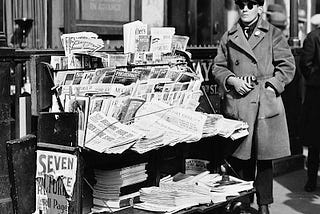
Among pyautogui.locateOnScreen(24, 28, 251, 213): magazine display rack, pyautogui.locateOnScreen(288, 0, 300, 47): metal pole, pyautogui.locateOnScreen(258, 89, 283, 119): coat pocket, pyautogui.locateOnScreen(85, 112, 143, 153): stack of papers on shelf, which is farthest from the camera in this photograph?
pyautogui.locateOnScreen(288, 0, 300, 47): metal pole

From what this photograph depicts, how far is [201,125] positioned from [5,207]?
164cm

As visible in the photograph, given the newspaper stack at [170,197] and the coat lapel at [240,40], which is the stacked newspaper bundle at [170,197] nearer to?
the newspaper stack at [170,197]

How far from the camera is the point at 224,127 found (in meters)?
5.15

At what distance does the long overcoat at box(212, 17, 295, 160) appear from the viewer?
538 centimetres

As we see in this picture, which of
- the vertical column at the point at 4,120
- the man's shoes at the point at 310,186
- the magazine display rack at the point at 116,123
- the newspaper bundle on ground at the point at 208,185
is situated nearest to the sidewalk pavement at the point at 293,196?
the man's shoes at the point at 310,186

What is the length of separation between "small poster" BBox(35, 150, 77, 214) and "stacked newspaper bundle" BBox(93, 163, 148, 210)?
409 mm

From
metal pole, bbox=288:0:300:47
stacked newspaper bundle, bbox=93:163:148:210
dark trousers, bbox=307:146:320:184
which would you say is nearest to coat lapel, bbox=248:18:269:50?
stacked newspaper bundle, bbox=93:163:148:210

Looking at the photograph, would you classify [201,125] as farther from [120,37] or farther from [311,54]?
[311,54]

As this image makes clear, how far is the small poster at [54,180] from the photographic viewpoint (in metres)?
4.21

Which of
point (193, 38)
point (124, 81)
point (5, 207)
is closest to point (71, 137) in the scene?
point (124, 81)

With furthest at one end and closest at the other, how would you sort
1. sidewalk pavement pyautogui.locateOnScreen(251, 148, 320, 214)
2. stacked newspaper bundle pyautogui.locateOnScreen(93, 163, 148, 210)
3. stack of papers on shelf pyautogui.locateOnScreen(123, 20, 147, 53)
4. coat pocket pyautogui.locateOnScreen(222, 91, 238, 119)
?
sidewalk pavement pyautogui.locateOnScreen(251, 148, 320, 214), coat pocket pyautogui.locateOnScreen(222, 91, 238, 119), stack of papers on shelf pyautogui.locateOnScreen(123, 20, 147, 53), stacked newspaper bundle pyautogui.locateOnScreen(93, 163, 148, 210)

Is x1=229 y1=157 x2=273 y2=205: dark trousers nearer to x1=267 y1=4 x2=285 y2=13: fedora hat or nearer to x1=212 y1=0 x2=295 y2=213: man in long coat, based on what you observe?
x1=212 y1=0 x2=295 y2=213: man in long coat

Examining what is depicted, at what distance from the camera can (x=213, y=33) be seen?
26.5 feet

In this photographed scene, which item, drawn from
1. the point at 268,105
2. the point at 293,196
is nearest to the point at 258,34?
the point at 268,105
